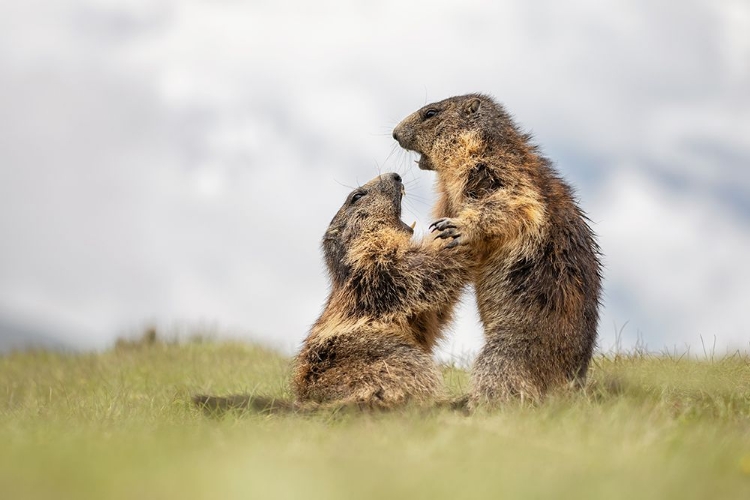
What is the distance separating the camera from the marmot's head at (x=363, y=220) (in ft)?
30.5

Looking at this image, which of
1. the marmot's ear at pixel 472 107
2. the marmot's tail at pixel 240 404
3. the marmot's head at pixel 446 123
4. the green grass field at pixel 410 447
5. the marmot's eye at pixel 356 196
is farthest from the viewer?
the marmot's eye at pixel 356 196

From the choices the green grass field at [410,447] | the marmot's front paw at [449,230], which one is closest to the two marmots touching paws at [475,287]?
the marmot's front paw at [449,230]

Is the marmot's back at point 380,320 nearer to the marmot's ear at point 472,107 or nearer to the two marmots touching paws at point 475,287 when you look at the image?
the two marmots touching paws at point 475,287

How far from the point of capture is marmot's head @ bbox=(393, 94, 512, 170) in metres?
9.25

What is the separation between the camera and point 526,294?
8.16 metres

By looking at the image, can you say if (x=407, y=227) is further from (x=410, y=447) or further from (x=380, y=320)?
(x=410, y=447)

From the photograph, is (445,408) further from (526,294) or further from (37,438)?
(37,438)

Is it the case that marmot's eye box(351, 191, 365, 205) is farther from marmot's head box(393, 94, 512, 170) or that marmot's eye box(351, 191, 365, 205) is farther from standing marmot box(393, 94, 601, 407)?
standing marmot box(393, 94, 601, 407)

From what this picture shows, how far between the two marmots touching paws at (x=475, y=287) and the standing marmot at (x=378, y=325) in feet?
0.04

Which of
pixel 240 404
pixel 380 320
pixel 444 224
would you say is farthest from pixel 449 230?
pixel 240 404

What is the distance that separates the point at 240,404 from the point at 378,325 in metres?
1.55

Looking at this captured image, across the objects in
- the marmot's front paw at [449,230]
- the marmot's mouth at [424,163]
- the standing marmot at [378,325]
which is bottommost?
the standing marmot at [378,325]

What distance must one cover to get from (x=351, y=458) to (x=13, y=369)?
1205 cm

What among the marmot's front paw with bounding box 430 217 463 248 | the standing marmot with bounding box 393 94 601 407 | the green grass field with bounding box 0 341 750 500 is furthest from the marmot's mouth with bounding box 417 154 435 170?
the green grass field with bounding box 0 341 750 500
